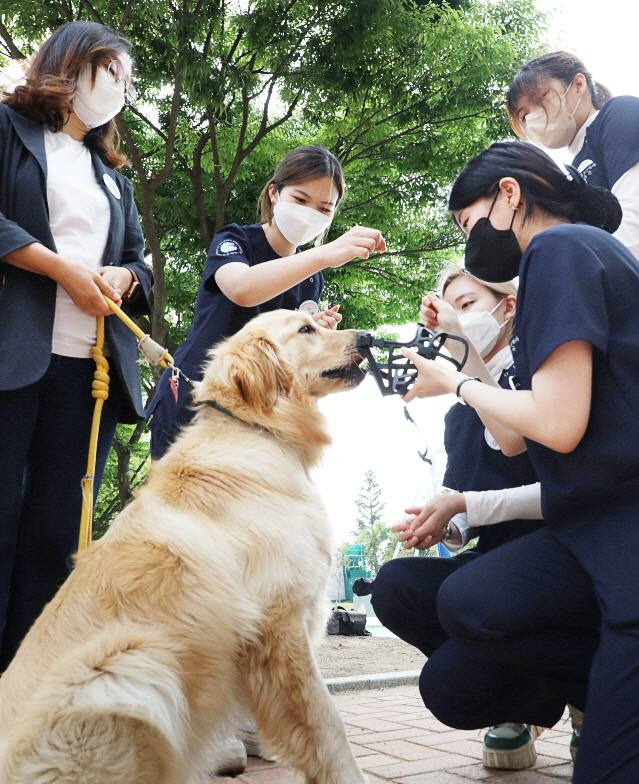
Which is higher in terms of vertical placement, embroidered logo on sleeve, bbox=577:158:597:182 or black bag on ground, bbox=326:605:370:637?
embroidered logo on sleeve, bbox=577:158:597:182

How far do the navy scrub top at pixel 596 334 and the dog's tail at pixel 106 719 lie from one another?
1.22m

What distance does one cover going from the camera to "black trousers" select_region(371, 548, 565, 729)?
2.64 m

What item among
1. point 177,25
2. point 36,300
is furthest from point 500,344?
point 177,25

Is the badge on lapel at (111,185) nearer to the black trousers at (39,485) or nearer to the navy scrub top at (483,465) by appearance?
the black trousers at (39,485)

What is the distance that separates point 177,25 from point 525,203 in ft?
19.7

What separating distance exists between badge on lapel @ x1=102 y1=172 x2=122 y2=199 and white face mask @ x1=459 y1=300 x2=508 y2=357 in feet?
5.00

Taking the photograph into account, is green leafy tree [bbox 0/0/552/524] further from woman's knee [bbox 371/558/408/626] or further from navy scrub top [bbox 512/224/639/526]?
navy scrub top [bbox 512/224/639/526]

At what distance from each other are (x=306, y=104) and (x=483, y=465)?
6.30 m

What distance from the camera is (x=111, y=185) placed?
3.10m

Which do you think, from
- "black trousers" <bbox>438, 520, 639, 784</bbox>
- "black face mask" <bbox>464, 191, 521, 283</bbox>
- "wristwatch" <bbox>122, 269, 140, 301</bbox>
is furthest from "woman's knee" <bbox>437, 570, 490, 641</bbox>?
"wristwatch" <bbox>122, 269, 140, 301</bbox>

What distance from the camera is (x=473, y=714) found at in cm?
268

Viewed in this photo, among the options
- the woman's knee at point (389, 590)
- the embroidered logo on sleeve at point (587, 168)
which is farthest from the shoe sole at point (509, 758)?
the embroidered logo on sleeve at point (587, 168)

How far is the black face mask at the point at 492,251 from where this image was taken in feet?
7.97

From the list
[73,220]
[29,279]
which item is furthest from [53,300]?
[73,220]
